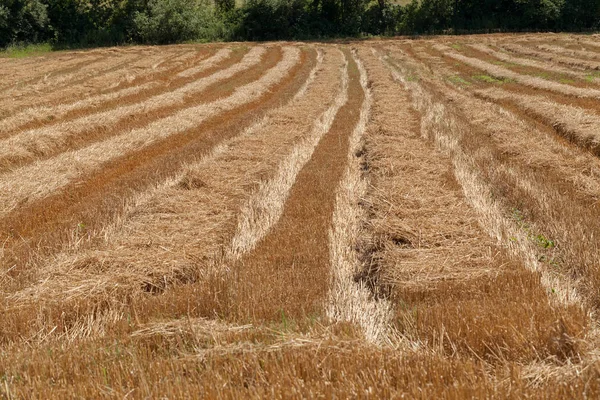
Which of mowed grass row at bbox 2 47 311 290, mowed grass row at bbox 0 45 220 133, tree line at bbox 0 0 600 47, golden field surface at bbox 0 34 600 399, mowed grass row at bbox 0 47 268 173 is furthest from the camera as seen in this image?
tree line at bbox 0 0 600 47

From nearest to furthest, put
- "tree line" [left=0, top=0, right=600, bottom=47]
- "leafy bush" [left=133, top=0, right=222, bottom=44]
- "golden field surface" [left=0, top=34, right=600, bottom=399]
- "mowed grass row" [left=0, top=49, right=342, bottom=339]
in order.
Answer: "golden field surface" [left=0, top=34, right=600, bottom=399] → "mowed grass row" [left=0, top=49, right=342, bottom=339] → "leafy bush" [left=133, top=0, right=222, bottom=44] → "tree line" [left=0, top=0, right=600, bottom=47]

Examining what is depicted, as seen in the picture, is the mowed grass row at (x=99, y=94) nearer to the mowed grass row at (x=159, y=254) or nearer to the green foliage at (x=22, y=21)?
the mowed grass row at (x=159, y=254)

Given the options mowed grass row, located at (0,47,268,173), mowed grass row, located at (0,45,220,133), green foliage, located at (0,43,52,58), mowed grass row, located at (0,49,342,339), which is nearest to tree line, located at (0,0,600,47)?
green foliage, located at (0,43,52,58)

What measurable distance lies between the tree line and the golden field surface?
130 ft

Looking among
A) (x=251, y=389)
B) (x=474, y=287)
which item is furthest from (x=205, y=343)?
(x=474, y=287)

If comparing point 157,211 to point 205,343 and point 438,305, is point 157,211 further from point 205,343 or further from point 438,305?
point 438,305

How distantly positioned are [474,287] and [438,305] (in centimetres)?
58

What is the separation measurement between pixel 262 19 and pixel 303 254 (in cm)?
5249

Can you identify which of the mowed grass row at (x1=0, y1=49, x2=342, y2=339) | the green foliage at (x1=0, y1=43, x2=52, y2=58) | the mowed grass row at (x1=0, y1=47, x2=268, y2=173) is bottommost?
the mowed grass row at (x1=0, y1=49, x2=342, y2=339)

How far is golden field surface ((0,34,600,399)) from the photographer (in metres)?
3.45

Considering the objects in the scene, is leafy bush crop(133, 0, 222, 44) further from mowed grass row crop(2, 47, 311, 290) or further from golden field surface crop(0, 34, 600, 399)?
golden field surface crop(0, 34, 600, 399)

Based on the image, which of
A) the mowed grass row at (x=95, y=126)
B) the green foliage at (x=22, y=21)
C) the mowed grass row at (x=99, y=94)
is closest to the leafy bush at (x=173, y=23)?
the green foliage at (x=22, y=21)

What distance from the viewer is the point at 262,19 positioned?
53312 millimetres

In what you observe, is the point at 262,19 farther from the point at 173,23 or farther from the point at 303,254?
the point at 303,254
